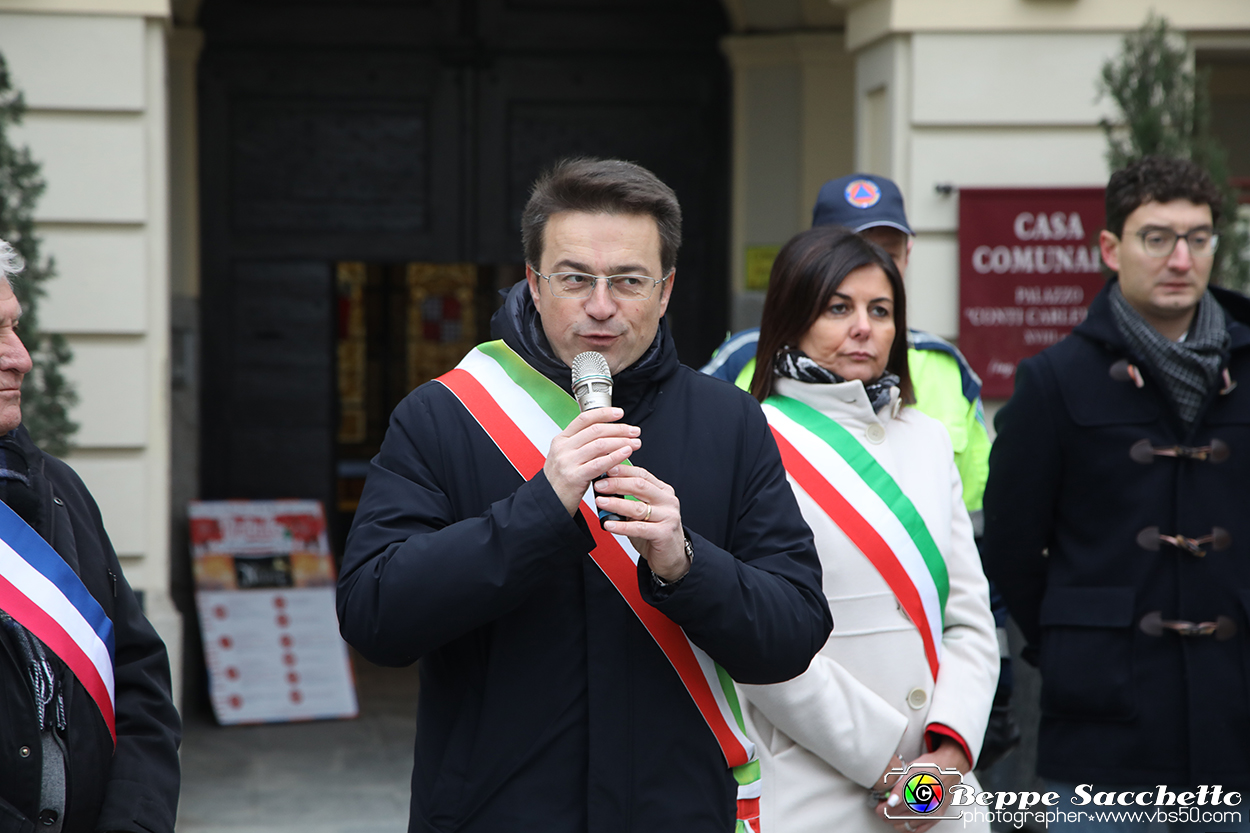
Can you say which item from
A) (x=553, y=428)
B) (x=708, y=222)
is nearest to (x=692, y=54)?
(x=708, y=222)

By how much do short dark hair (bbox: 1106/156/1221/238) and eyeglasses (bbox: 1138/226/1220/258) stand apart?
3.2 inches

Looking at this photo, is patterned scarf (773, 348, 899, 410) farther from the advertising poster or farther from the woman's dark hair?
the advertising poster

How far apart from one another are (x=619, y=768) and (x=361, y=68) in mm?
6146

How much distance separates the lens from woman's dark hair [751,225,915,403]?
116 inches

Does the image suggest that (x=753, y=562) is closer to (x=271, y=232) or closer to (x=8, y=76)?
(x=8, y=76)

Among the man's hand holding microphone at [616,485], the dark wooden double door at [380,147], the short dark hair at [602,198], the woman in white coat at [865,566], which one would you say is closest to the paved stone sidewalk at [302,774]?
the dark wooden double door at [380,147]

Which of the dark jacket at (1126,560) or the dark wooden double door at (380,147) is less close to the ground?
the dark wooden double door at (380,147)

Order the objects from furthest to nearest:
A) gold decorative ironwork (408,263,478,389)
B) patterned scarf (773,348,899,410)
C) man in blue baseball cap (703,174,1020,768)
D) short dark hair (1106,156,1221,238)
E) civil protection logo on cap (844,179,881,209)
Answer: gold decorative ironwork (408,263,478,389)
civil protection logo on cap (844,179,881,209)
man in blue baseball cap (703,174,1020,768)
short dark hair (1106,156,1221,238)
patterned scarf (773,348,899,410)

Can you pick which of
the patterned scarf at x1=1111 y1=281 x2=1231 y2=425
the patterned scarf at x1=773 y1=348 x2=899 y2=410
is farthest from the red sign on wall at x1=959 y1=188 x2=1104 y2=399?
the patterned scarf at x1=773 y1=348 x2=899 y2=410

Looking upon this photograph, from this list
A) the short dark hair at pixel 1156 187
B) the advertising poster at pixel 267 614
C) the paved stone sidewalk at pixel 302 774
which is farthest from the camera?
the advertising poster at pixel 267 614

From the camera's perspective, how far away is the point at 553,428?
2.17 meters

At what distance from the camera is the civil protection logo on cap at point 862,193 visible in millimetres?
3779

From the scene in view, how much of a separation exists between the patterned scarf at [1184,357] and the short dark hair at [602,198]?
1482mm

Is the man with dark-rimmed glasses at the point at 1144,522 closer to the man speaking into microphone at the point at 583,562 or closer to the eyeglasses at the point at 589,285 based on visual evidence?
the man speaking into microphone at the point at 583,562
